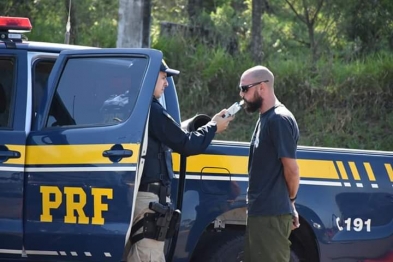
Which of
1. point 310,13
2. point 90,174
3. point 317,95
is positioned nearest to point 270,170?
point 90,174

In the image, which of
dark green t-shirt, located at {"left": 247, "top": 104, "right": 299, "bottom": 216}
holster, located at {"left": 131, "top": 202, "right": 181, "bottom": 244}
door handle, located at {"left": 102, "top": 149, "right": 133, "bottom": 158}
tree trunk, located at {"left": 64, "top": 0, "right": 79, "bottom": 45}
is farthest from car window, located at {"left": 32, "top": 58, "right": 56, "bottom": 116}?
tree trunk, located at {"left": 64, "top": 0, "right": 79, "bottom": 45}

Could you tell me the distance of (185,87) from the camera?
37.2 ft

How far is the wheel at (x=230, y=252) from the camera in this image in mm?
5449

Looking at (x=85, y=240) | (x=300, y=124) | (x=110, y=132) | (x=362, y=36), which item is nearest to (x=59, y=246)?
(x=85, y=240)

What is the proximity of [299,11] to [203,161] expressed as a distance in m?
8.39

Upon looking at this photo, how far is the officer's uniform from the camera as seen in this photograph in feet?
16.0

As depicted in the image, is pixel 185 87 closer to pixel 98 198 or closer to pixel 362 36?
pixel 362 36

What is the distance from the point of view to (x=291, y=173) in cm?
469

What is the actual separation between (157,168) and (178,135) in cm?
26

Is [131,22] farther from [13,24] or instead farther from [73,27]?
[13,24]

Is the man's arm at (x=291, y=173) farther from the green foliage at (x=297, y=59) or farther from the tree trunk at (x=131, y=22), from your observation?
the green foliage at (x=297, y=59)

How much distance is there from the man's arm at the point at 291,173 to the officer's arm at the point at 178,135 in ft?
1.72

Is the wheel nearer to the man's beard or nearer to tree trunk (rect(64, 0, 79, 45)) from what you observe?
the man's beard

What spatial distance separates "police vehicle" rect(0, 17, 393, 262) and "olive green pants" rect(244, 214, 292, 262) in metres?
0.61
